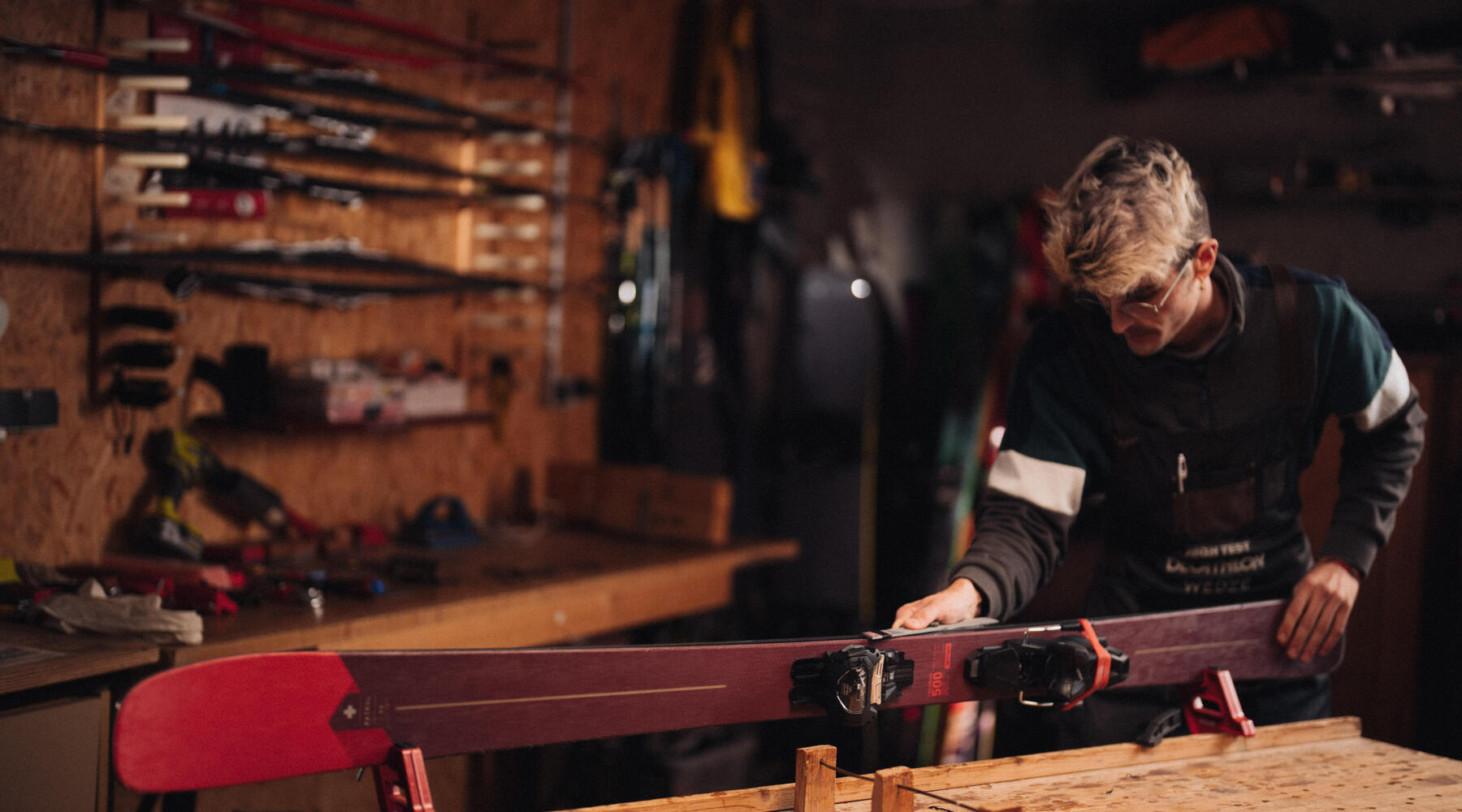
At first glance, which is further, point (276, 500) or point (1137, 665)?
point (276, 500)

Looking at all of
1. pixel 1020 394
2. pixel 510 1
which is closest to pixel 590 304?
pixel 510 1

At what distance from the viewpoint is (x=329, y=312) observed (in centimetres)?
307

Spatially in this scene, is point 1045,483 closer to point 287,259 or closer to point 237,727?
point 237,727

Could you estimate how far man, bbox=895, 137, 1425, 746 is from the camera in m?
1.71

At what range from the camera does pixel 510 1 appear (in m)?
3.60

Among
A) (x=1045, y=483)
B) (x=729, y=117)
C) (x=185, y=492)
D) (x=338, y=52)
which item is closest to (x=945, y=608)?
(x=1045, y=483)

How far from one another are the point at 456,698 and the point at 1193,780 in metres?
0.97

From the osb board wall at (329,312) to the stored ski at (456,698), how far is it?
1541 millimetres

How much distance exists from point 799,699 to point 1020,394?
64 cm

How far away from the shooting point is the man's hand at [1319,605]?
1737mm

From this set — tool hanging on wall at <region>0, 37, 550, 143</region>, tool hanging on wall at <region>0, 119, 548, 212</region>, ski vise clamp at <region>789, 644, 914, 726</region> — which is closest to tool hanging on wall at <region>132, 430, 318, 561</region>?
tool hanging on wall at <region>0, 119, 548, 212</region>

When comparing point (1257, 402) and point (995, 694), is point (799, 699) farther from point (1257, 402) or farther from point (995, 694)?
point (1257, 402)

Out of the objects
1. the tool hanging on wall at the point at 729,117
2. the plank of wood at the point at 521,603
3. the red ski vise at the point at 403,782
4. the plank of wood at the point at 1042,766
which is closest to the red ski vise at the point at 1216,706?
the plank of wood at the point at 1042,766

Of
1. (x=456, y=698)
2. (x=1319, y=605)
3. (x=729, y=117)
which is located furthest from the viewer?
(x=729, y=117)
